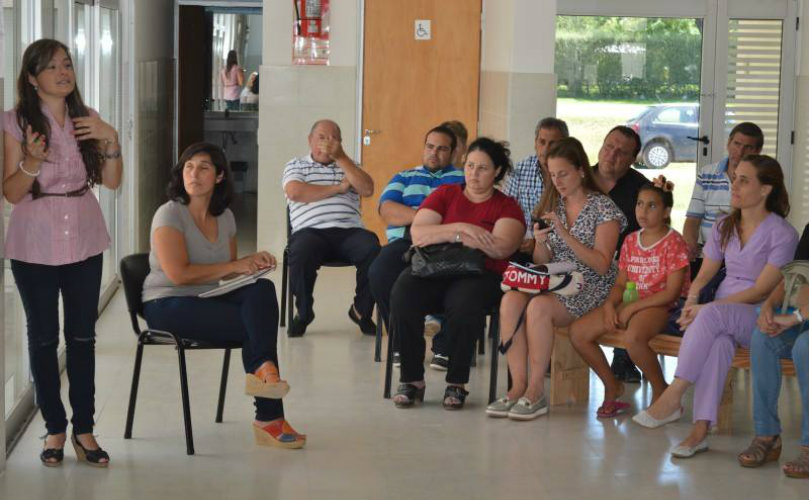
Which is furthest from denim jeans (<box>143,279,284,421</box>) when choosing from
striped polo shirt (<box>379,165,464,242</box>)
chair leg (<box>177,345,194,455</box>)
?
striped polo shirt (<box>379,165,464,242</box>)

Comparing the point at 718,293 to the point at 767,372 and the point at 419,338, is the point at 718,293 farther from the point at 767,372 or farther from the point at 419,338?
the point at 419,338

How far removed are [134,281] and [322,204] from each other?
231 cm

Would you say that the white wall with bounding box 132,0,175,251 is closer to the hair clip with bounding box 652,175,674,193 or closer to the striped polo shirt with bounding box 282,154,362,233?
the striped polo shirt with bounding box 282,154,362,233

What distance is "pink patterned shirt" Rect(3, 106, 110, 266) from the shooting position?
4141mm

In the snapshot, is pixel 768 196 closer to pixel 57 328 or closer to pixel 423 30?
pixel 57 328

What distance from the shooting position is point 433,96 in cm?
943

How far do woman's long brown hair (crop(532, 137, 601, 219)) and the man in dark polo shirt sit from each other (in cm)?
52

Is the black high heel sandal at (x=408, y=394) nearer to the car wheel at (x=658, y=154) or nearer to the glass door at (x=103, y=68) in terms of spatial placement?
the glass door at (x=103, y=68)

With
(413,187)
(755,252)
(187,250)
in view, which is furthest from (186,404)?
(755,252)

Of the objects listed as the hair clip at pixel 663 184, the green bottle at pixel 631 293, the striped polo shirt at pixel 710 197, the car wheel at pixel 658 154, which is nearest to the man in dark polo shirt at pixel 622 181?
the hair clip at pixel 663 184

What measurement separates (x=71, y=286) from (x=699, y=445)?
245 centimetres

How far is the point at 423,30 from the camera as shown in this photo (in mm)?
9398

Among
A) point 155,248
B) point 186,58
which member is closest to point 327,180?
point 155,248

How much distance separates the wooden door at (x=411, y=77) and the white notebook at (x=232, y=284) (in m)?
4.81
